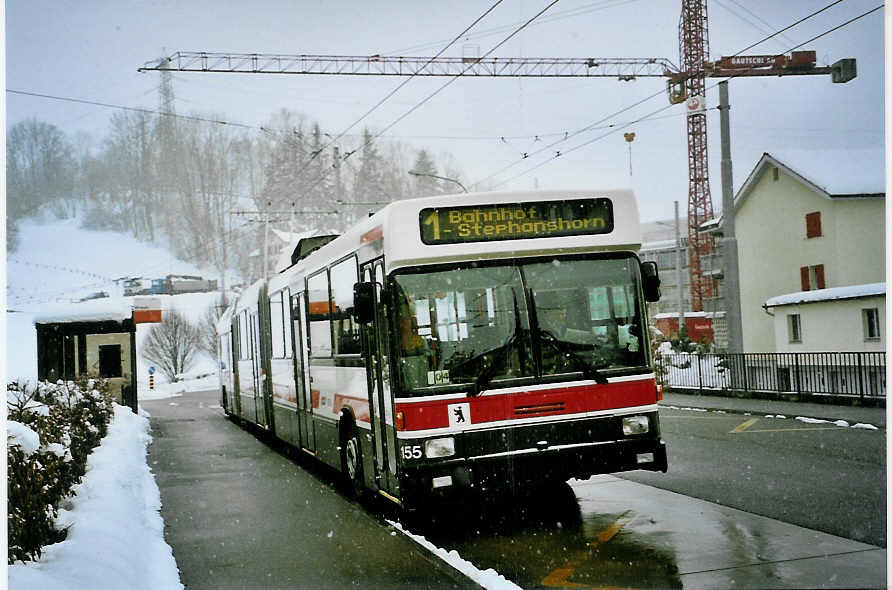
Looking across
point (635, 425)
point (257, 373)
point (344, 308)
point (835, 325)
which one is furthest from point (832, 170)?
point (635, 425)

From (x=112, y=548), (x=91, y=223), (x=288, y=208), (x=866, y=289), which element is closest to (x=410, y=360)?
(x=112, y=548)

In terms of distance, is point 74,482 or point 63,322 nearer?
point 74,482

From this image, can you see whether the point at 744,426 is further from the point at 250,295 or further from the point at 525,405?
the point at 525,405

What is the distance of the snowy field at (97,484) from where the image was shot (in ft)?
19.7

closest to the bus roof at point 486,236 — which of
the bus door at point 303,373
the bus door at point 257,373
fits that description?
the bus door at point 303,373

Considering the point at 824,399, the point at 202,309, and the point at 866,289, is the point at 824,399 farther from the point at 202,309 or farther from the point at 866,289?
the point at 202,309

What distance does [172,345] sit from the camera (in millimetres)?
45312

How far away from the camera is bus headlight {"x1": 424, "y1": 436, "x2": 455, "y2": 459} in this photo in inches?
284

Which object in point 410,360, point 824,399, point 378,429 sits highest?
point 410,360

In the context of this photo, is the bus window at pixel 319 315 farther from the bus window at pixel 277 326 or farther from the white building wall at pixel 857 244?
the white building wall at pixel 857 244

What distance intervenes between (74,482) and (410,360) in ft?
15.1

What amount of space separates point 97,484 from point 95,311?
13700mm

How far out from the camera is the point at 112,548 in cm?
666

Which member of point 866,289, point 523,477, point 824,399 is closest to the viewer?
point 523,477
